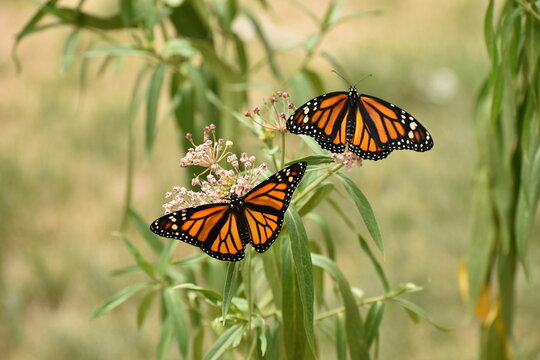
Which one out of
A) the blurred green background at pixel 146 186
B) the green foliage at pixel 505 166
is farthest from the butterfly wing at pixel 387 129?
the blurred green background at pixel 146 186

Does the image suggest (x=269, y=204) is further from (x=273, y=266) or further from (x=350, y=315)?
(x=350, y=315)

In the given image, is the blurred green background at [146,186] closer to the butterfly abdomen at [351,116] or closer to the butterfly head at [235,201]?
the butterfly abdomen at [351,116]

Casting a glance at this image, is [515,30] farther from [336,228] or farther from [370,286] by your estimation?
[336,228]

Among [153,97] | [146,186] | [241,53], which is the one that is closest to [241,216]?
[153,97]

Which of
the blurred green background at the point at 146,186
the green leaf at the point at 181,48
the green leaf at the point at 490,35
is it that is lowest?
the blurred green background at the point at 146,186

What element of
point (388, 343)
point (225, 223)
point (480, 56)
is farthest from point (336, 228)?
point (225, 223)
